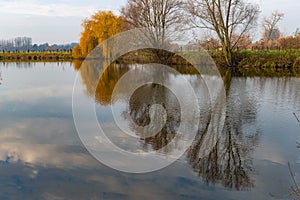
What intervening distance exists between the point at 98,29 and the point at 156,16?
1096cm

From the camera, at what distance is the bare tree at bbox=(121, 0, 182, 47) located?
2305 centimetres

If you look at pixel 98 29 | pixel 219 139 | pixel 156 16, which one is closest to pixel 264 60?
pixel 156 16

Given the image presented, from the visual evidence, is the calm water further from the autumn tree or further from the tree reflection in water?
the autumn tree

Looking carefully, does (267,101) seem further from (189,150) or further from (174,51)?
(174,51)

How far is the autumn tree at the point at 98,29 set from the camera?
31281 millimetres

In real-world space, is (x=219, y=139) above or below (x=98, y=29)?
below

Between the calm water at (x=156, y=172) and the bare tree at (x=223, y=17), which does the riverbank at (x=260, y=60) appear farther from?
the calm water at (x=156, y=172)

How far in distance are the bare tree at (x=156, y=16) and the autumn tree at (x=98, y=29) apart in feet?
18.3

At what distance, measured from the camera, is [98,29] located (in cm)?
3275

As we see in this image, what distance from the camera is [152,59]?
25250 millimetres

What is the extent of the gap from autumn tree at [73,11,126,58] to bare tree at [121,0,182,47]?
5.58 m

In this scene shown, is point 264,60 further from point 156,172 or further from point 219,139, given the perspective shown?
point 156,172

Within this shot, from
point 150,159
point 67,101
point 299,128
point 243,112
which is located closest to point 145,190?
point 150,159

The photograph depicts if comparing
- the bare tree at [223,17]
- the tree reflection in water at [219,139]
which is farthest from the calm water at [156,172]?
the bare tree at [223,17]
